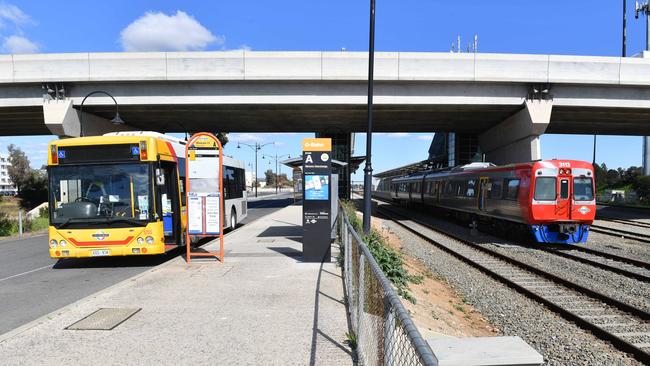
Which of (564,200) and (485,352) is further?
(564,200)

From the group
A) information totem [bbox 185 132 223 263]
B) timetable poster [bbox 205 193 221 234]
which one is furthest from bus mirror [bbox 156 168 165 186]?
timetable poster [bbox 205 193 221 234]

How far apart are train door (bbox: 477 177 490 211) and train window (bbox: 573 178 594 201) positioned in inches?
142

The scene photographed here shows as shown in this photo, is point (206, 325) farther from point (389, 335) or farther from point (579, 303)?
point (579, 303)

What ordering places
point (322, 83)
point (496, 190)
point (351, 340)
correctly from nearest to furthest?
point (351, 340) < point (496, 190) < point (322, 83)

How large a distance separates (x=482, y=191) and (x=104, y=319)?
634 inches

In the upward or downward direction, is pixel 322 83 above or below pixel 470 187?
above

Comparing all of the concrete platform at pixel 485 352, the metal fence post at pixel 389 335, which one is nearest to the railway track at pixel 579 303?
the concrete platform at pixel 485 352

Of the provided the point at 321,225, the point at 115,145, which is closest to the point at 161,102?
the point at 115,145

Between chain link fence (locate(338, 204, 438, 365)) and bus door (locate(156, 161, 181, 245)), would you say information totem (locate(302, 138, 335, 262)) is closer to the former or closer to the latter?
bus door (locate(156, 161, 181, 245))

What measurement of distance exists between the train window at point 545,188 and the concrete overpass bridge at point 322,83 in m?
7.57

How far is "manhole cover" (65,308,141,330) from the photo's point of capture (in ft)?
18.0

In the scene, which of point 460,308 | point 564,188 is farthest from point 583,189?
point 460,308

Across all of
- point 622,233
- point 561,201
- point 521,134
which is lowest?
point 622,233

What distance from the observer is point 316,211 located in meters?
9.84
